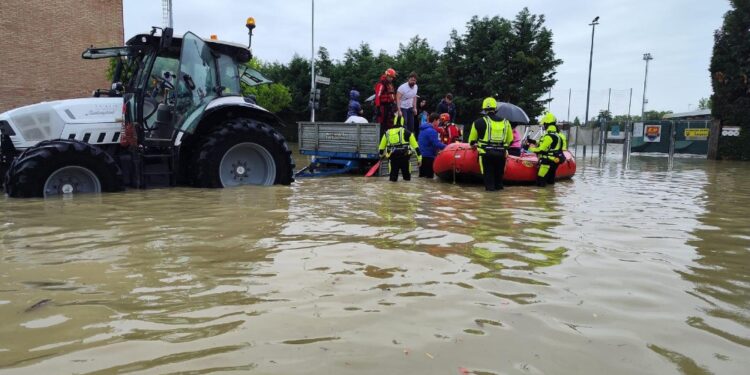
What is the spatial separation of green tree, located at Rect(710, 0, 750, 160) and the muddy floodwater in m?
18.9

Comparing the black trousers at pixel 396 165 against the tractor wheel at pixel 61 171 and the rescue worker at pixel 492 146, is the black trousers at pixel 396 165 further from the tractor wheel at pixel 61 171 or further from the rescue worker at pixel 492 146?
the tractor wheel at pixel 61 171

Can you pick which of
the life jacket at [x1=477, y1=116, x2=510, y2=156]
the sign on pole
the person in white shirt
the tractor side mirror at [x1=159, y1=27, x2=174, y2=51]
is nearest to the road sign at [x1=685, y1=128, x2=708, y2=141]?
the sign on pole

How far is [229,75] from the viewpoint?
8109 mm

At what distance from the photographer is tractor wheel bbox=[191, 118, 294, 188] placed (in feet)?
24.2

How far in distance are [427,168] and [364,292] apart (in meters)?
8.31

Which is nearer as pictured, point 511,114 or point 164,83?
point 164,83

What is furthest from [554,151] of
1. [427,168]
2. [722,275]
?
[722,275]

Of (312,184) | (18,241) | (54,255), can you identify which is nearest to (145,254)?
(54,255)

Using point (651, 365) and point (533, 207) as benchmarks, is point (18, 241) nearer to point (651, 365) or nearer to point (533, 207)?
point (651, 365)

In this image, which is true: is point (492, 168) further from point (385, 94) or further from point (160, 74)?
point (160, 74)

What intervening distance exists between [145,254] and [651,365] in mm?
3235

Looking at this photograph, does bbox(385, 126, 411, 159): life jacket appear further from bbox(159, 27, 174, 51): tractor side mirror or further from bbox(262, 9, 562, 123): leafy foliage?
bbox(262, 9, 562, 123): leafy foliage

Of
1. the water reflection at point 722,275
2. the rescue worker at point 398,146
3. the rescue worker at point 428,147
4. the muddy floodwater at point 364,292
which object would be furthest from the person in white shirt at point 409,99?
the water reflection at point 722,275

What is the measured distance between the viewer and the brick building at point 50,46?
21.1 metres
